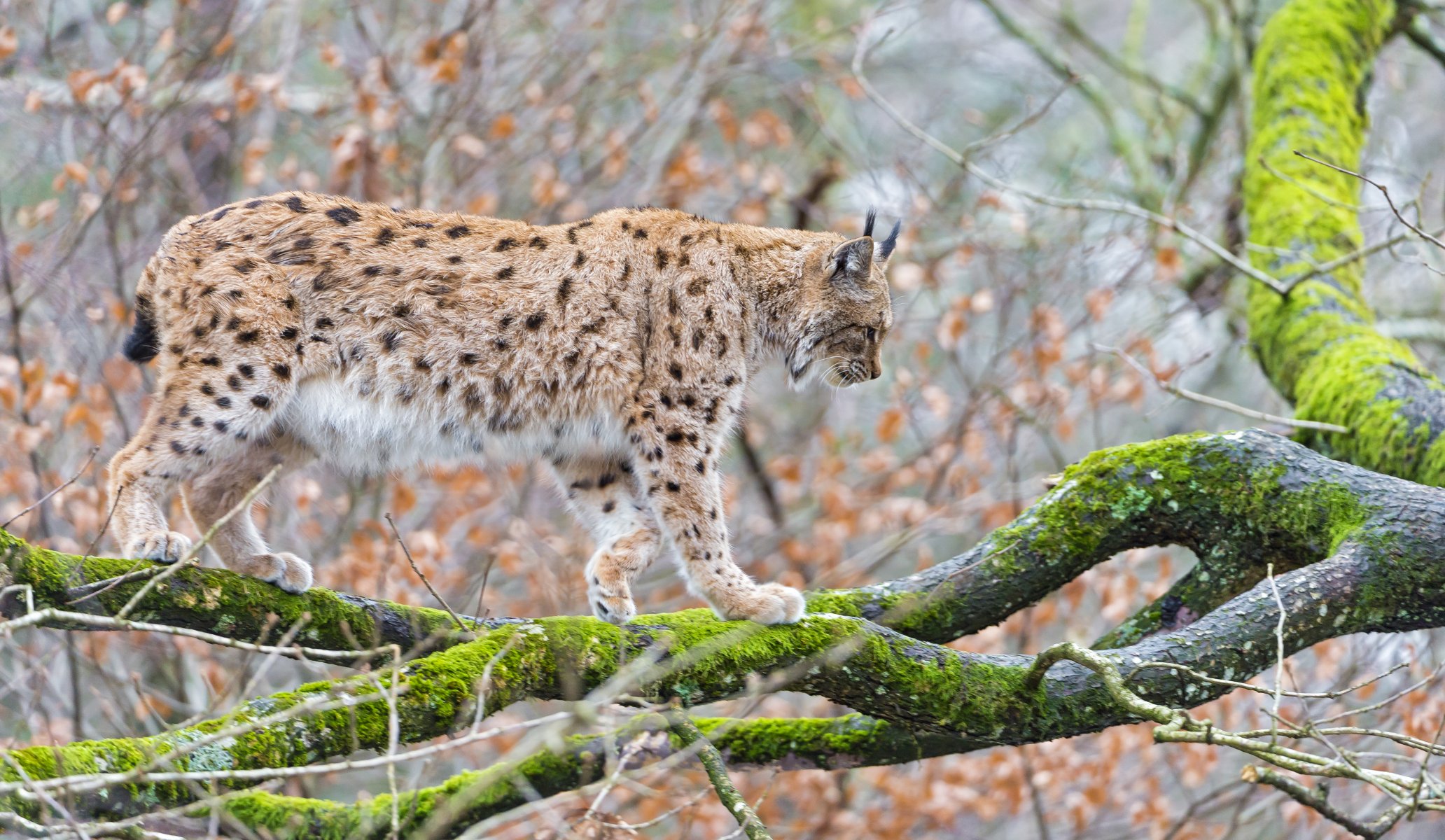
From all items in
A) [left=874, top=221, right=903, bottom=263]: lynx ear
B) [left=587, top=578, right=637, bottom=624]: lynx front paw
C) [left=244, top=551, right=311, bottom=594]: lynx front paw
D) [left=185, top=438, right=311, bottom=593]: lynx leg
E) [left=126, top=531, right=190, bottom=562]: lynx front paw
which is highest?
[left=874, top=221, right=903, bottom=263]: lynx ear

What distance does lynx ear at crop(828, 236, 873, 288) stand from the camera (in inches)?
247

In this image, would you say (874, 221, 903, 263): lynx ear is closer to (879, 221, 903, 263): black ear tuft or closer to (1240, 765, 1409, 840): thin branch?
(879, 221, 903, 263): black ear tuft

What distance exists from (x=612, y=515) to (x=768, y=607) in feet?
4.57

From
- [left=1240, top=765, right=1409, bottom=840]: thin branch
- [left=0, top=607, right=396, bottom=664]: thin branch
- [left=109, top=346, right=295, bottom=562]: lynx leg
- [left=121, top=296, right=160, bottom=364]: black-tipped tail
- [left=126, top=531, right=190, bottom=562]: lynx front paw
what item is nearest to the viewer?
[left=0, top=607, right=396, bottom=664]: thin branch

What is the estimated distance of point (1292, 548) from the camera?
484cm

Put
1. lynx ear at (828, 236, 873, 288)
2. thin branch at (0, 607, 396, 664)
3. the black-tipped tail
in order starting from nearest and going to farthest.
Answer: thin branch at (0, 607, 396, 664)
the black-tipped tail
lynx ear at (828, 236, 873, 288)

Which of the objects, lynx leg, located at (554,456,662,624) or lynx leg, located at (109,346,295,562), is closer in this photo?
lynx leg, located at (109,346,295,562)

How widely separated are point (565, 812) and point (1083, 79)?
6.09 metres

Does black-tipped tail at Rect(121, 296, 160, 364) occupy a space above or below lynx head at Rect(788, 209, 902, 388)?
below

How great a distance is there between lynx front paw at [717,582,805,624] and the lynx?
1 cm

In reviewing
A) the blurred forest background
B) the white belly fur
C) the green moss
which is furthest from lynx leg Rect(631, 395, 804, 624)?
the blurred forest background

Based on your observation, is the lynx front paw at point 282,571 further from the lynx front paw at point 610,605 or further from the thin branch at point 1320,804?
the thin branch at point 1320,804

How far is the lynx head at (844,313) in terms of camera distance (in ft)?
21.0

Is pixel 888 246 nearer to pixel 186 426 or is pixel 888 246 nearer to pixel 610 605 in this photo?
pixel 610 605
